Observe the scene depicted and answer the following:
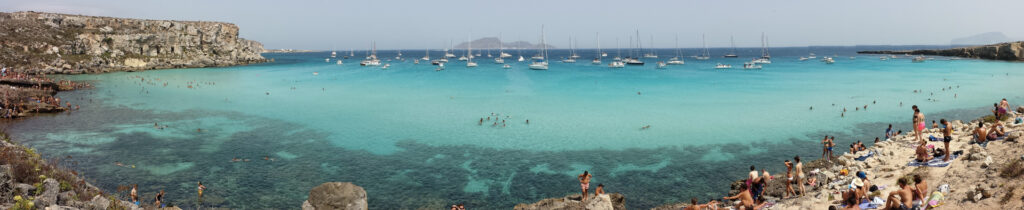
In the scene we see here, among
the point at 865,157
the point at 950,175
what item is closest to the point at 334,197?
the point at 950,175

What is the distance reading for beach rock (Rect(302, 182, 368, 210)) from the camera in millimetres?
14094

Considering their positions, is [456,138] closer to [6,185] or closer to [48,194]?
[48,194]

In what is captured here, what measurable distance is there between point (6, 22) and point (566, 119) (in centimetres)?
9705

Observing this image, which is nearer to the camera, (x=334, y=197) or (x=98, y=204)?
(x=98, y=204)

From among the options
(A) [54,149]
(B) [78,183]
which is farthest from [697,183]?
(A) [54,149]

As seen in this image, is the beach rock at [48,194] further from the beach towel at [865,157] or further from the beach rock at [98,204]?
the beach towel at [865,157]

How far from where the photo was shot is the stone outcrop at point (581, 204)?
46.8 feet

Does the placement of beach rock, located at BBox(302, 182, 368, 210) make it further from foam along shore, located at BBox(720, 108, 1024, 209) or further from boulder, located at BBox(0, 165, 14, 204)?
foam along shore, located at BBox(720, 108, 1024, 209)

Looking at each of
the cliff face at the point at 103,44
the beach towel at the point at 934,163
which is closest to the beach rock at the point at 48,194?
the beach towel at the point at 934,163

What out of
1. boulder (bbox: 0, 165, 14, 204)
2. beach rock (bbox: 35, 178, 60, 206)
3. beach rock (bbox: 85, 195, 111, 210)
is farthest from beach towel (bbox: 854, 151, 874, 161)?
boulder (bbox: 0, 165, 14, 204)

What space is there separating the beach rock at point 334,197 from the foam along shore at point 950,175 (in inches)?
506

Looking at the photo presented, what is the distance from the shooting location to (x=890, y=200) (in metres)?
12.1

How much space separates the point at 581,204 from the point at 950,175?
1103 cm

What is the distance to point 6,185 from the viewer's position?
38.1 ft
